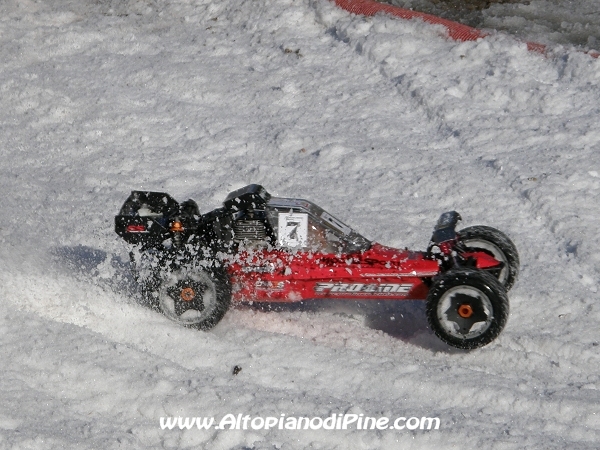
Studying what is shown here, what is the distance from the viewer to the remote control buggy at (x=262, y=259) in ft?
22.1

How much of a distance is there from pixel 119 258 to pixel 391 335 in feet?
8.04

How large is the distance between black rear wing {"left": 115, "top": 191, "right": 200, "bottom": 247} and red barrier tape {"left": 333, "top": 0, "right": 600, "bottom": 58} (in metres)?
4.86

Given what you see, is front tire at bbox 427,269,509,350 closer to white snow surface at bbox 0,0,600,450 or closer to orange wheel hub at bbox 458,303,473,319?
orange wheel hub at bbox 458,303,473,319

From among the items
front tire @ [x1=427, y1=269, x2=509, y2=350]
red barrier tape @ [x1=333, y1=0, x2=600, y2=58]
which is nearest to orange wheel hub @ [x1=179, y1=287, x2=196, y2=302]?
front tire @ [x1=427, y1=269, x2=509, y2=350]

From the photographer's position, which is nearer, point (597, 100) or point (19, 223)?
point (19, 223)

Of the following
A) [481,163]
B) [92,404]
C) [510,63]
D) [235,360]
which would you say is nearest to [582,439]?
[235,360]

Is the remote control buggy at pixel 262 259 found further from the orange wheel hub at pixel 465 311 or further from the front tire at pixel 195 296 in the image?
the orange wheel hub at pixel 465 311

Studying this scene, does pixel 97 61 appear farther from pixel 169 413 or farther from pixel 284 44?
pixel 169 413

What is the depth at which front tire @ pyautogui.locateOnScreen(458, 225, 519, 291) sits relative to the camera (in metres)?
7.02

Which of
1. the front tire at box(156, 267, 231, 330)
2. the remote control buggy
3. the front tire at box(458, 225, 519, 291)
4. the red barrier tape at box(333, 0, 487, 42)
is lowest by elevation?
the front tire at box(156, 267, 231, 330)

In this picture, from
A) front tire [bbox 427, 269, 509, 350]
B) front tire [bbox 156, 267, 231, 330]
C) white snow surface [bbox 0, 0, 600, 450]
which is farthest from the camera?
front tire [bbox 156, 267, 231, 330]

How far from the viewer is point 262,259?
6.84 m

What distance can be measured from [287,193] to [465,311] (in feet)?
9.52

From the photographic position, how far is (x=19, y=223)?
27.9 ft
